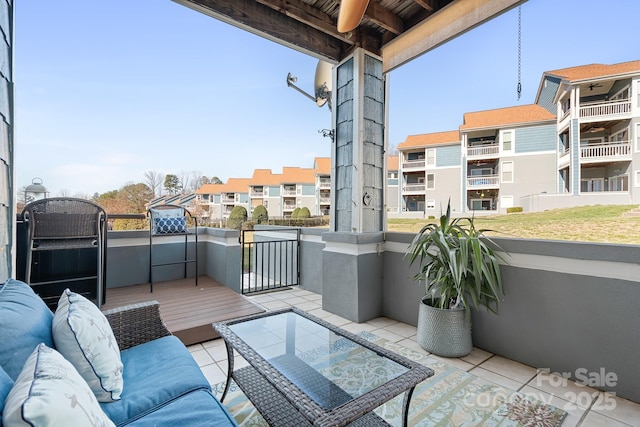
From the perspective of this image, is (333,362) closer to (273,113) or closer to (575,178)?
(575,178)

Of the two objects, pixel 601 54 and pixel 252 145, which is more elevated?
pixel 252 145

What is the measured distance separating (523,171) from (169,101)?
39.8 feet

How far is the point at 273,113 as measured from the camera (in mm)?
11094

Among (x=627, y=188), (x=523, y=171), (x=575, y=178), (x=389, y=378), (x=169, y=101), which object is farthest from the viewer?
(x=169, y=101)

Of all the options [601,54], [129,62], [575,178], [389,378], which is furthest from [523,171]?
[129,62]

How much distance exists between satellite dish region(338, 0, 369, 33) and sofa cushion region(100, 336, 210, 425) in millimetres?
2113

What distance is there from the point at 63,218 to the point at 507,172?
4.07 m

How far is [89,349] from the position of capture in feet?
3.74

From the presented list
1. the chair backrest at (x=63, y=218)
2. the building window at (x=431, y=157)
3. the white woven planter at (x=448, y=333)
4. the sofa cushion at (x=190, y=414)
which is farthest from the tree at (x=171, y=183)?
the sofa cushion at (x=190, y=414)

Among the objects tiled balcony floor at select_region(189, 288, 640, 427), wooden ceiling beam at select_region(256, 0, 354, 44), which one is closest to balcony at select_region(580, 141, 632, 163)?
tiled balcony floor at select_region(189, 288, 640, 427)

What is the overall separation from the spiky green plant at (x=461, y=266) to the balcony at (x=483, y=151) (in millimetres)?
873

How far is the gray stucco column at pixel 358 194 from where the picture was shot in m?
3.19

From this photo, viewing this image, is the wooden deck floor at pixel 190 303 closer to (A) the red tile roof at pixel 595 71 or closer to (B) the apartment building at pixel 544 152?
(B) the apartment building at pixel 544 152

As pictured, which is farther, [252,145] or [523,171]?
[252,145]
